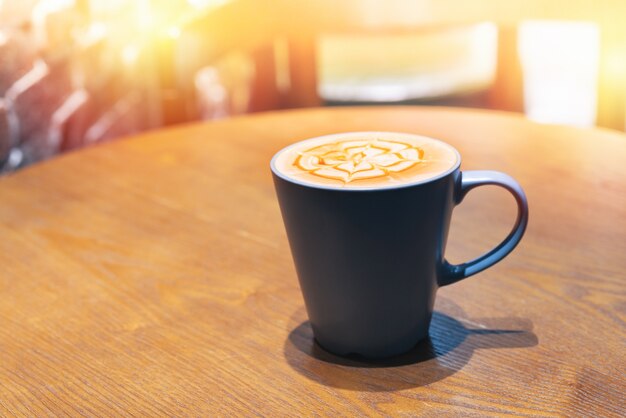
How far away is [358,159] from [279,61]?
7.19 ft

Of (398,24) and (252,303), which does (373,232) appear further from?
(398,24)

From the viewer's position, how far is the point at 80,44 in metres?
1.62

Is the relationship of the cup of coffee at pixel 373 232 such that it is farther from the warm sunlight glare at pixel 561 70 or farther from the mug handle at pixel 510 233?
the warm sunlight glare at pixel 561 70

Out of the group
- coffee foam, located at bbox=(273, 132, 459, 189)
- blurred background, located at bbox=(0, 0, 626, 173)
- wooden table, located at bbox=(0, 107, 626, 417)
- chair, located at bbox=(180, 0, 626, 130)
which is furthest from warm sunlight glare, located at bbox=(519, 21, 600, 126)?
coffee foam, located at bbox=(273, 132, 459, 189)

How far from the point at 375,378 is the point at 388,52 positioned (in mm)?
2026

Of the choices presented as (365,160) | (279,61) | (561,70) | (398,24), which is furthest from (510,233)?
(561,70)

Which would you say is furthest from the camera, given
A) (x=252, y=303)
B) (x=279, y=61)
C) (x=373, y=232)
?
(x=279, y=61)

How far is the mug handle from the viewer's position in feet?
1.53

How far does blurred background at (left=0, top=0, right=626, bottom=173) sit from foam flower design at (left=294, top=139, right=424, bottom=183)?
1036mm

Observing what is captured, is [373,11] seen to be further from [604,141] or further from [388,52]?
[604,141]

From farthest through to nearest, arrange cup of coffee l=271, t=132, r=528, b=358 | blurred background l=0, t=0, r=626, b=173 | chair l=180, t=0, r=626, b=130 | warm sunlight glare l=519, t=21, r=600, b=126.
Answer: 1. warm sunlight glare l=519, t=21, r=600, b=126
2. chair l=180, t=0, r=626, b=130
3. blurred background l=0, t=0, r=626, b=173
4. cup of coffee l=271, t=132, r=528, b=358

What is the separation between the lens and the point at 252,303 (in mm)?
569

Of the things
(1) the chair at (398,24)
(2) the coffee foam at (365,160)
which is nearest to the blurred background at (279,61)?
(1) the chair at (398,24)

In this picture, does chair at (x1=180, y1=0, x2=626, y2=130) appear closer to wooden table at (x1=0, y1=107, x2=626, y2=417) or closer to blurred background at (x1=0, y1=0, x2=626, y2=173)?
blurred background at (x1=0, y1=0, x2=626, y2=173)
